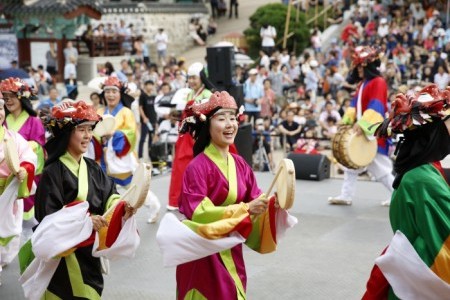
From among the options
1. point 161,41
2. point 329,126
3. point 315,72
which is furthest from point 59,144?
point 161,41

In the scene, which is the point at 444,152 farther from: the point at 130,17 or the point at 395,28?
the point at 130,17

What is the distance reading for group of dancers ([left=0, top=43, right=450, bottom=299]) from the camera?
461 centimetres

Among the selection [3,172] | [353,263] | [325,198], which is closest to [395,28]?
[325,198]

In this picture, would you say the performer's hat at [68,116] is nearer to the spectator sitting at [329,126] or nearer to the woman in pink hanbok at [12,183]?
the woman in pink hanbok at [12,183]

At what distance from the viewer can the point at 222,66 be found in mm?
11328

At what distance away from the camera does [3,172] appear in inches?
271

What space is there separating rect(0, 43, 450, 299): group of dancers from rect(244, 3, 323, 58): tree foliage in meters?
22.4

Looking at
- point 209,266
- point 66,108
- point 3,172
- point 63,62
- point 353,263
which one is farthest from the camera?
point 63,62

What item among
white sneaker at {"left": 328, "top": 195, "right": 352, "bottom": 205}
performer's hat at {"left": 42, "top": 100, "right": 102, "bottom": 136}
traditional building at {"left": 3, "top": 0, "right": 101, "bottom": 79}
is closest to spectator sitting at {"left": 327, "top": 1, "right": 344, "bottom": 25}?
traditional building at {"left": 3, "top": 0, "right": 101, "bottom": 79}

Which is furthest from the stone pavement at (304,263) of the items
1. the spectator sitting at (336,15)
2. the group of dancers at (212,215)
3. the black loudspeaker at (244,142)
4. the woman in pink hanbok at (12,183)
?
the spectator sitting at (336,15)

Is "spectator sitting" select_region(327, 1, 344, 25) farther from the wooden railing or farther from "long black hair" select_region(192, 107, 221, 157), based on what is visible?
"long black hair" select_region(192, 107, 221, 157)

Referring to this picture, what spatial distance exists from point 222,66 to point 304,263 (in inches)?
158

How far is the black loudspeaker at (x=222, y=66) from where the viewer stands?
37.0 ft

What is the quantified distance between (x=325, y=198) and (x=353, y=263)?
301 cm
